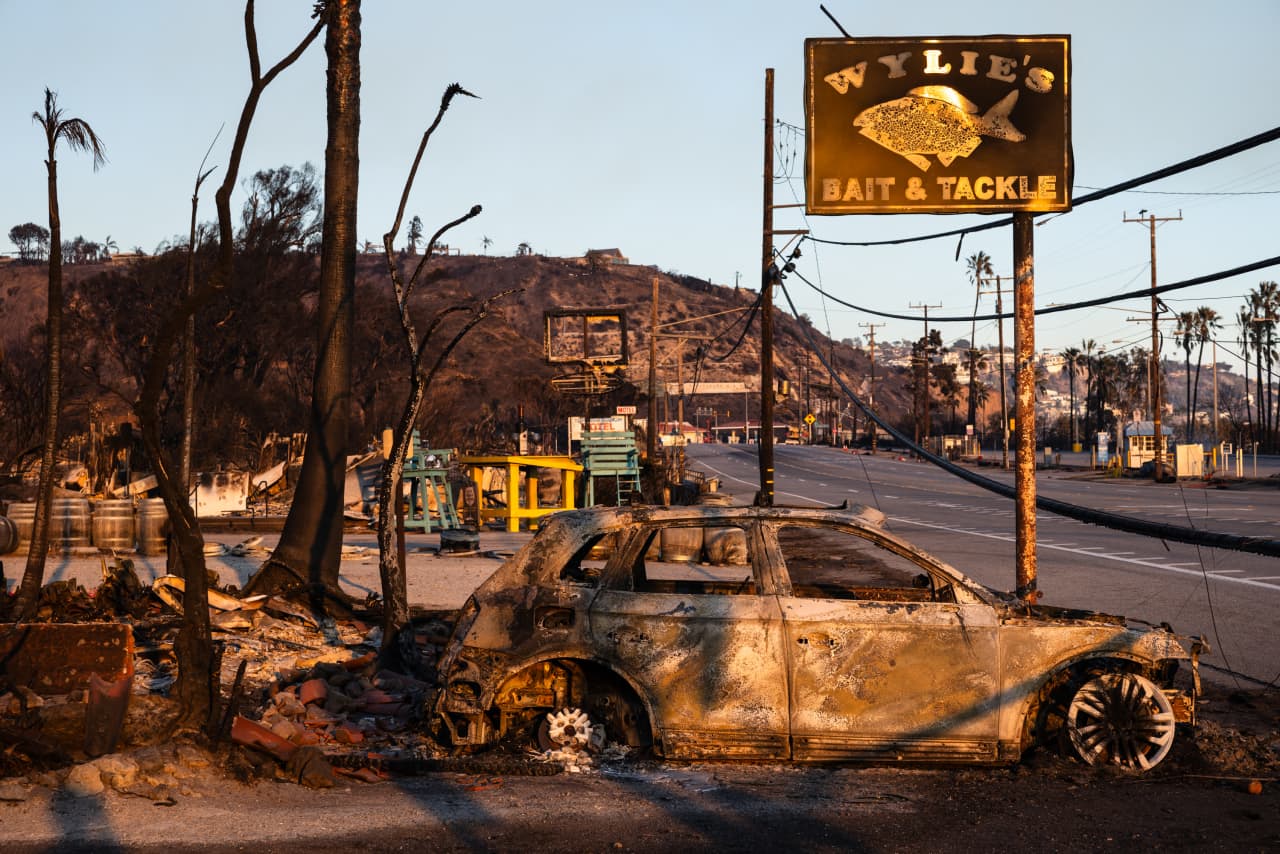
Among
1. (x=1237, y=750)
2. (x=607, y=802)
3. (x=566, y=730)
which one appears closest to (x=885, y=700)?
(x=607, y=802)

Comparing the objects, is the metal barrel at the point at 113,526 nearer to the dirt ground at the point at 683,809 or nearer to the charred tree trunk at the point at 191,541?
the charred tree trunk at the point at 191,541

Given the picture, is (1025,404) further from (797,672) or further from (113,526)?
(113,526)

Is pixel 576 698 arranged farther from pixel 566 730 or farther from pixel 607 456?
pixel 607 456

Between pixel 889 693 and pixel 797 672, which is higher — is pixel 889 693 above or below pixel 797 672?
below

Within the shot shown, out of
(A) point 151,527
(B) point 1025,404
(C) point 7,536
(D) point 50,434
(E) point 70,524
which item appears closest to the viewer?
(D) point 50,434

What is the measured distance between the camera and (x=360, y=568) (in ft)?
65.6

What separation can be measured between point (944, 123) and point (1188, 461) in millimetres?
56129

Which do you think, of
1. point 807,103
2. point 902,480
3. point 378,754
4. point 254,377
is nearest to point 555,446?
point 902,480

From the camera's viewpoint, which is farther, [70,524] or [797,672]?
[70,524]

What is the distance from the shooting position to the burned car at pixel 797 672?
733 centimetres

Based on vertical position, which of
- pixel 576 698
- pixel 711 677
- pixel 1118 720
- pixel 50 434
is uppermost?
pixel 50 434

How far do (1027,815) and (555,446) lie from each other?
2317 inches

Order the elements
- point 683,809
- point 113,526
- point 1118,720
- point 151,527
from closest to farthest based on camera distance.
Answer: point 683,809
point 1118,720
point 151,527
point 113,526

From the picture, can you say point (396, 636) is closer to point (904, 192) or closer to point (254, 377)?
point (904, 192)
